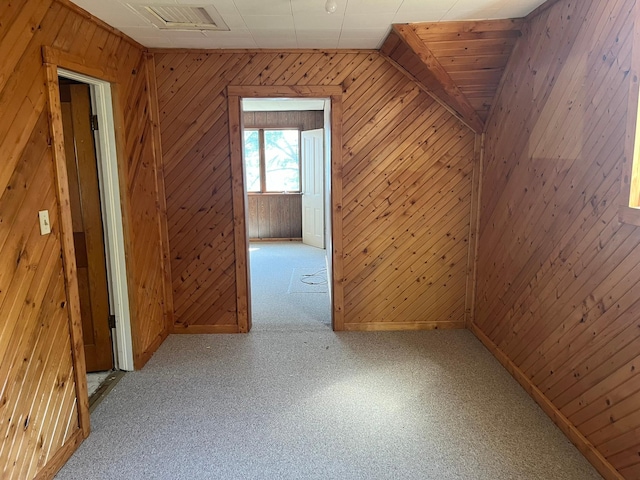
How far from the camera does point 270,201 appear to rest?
28.1 ft

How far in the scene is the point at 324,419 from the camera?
261 centimetres

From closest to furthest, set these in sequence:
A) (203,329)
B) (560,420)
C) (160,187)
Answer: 1. (560,420)
2. (160,187)
3. (203,329)

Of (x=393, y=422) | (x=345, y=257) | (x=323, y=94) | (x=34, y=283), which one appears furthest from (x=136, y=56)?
(x=393, y=422)

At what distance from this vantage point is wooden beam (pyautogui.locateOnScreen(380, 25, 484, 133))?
9.95 ft

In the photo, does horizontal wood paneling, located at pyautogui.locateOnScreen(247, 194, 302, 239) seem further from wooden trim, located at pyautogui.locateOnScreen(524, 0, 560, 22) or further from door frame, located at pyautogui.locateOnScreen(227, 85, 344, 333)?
wooden trim, located at pyautogui.locateOnScreen(524, 0, 560, 22)

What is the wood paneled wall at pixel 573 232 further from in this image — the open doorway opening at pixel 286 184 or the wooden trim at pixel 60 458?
the open doorway opening at pixel 286 184

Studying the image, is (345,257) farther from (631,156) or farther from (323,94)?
(631,156)

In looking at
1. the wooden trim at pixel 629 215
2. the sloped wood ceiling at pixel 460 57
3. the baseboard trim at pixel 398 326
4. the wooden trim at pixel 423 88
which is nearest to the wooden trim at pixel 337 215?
the baseboard trim at pixel 398 326

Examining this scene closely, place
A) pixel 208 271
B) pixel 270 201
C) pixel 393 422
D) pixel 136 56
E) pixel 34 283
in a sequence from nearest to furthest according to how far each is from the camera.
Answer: pixel 34 283 < pixel 393 422 < pixel 136 56 < pixel 208 271 < pixel 270 201

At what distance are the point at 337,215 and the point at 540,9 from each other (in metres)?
2.05

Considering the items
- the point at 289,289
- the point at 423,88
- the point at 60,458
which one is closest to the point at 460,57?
the point at 423,88

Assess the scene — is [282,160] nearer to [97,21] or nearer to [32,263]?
[97,21]

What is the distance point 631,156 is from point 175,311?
3.53 m

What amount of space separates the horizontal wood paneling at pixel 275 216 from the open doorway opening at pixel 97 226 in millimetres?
5447
